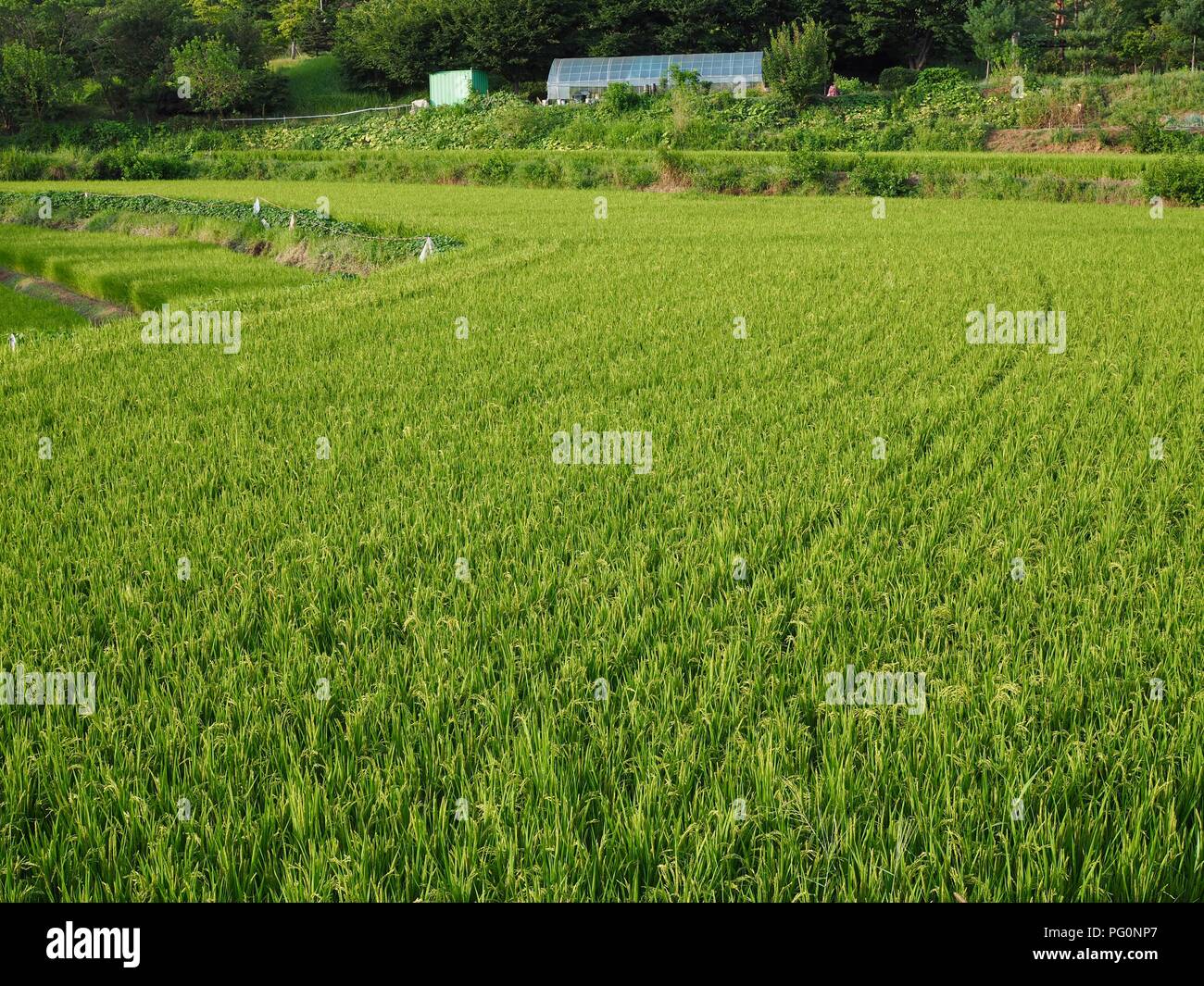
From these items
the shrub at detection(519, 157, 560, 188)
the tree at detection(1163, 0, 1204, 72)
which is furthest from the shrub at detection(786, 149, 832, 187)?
the tree at detection(1163, 0, 1204, 72)

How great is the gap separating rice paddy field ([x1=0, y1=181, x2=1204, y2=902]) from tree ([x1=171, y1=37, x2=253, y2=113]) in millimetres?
45340

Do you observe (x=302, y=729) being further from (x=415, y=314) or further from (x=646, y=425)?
(x=415, y=314)

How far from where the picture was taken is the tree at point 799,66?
3553 cm

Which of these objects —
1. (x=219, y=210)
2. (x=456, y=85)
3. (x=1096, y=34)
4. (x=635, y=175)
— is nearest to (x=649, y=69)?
(x=456, y=85)

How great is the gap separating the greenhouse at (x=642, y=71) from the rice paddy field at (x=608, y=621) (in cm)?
3949

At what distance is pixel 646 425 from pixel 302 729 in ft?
11.3

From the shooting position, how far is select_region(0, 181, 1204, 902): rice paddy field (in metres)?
2.02

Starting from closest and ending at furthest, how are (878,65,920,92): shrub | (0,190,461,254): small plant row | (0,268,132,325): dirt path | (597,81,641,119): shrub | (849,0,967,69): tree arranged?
(0,268,132,325): dirt path, (0,190,461,254): small plant row, (597,81,641,119): shrub, (878,65,920,92): shrub, (849,0,967,69): tree

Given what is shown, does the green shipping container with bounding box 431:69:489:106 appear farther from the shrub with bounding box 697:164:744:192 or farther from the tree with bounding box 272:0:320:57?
the shrub with bounding box 697:164:744:192

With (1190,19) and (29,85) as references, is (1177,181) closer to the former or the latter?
(1190,19)

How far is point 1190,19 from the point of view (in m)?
38.7

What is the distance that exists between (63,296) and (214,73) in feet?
121

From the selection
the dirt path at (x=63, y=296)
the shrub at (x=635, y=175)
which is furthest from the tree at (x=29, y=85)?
the dirt path at (x=63, y=296)

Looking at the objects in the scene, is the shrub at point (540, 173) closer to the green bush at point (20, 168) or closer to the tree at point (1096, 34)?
the green bush at point (20, 168)
